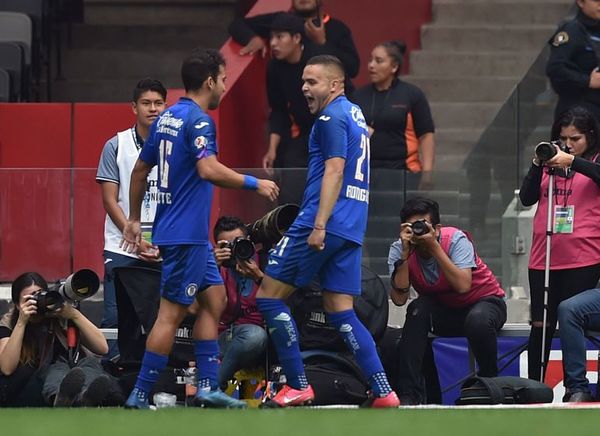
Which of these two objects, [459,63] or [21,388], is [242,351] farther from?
[459,63]

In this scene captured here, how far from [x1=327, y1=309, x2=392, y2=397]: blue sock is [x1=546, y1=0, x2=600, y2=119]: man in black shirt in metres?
3.55

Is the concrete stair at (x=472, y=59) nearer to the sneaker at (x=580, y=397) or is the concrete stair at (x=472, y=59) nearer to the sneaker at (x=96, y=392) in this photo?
the sneaker at (x=580, y=397)

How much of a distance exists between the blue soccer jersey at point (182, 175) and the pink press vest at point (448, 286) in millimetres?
1932

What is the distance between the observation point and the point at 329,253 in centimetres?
1133

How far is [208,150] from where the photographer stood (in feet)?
36.1

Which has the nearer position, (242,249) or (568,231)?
(242,249)

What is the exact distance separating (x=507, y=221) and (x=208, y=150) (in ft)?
13.8

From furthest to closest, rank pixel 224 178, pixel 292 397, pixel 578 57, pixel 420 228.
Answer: pixel 578 57 < pixel 420 228 < pixel 292 397 < pixel 224 178

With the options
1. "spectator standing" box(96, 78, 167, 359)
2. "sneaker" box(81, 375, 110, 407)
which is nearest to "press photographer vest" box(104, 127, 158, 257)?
"spectator standing" box(96, 78, 167, 359)

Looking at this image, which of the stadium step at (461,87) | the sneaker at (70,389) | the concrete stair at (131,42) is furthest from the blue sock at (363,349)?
the concrete stair at (131,42)

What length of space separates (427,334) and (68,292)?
7.45 feet

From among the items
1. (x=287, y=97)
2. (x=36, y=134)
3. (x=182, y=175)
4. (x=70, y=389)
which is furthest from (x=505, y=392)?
(x=36, y=134)

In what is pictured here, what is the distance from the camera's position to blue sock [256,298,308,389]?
446 inches

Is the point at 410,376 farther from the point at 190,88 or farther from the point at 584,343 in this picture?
the point at 190,88
